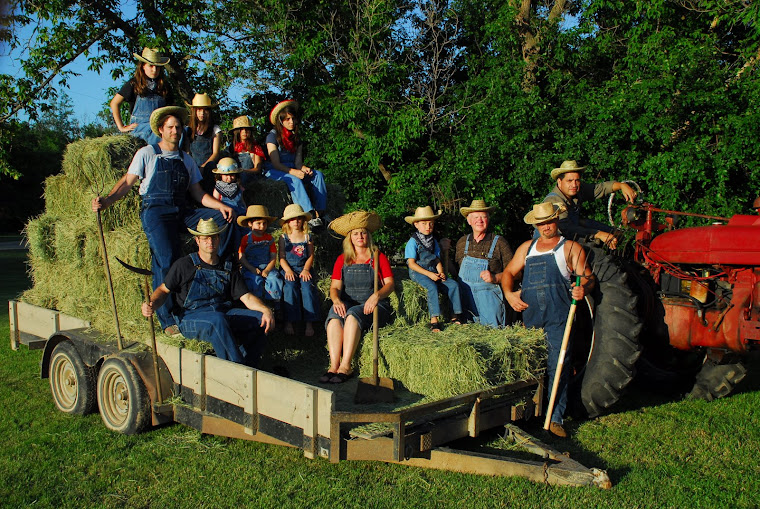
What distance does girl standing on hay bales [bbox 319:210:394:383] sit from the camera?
5.91m

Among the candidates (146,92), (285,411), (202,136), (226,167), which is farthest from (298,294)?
(146,92)

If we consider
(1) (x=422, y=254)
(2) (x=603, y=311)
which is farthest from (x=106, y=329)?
(2) (x=603, y=311)

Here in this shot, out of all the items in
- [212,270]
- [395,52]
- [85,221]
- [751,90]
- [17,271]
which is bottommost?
[17,271]

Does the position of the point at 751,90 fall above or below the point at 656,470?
above

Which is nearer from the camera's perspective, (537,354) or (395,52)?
(537,354)

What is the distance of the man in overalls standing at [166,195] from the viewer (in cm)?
615

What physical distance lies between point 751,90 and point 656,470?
23.7 ft

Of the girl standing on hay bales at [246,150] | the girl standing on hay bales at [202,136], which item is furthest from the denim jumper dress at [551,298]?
the girl standing on hay bales at [202,136]

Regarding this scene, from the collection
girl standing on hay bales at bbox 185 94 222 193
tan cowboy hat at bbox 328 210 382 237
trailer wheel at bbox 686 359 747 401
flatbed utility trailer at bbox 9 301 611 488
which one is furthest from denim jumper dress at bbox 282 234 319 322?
trailer wheel at bbox 686 359 747 401

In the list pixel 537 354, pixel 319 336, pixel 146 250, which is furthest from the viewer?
pixel 319 336

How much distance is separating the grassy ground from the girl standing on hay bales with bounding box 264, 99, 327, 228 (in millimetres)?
3200

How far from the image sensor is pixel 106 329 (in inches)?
248

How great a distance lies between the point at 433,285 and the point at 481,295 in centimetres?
54

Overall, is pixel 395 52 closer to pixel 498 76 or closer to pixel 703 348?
pixel 498 76
